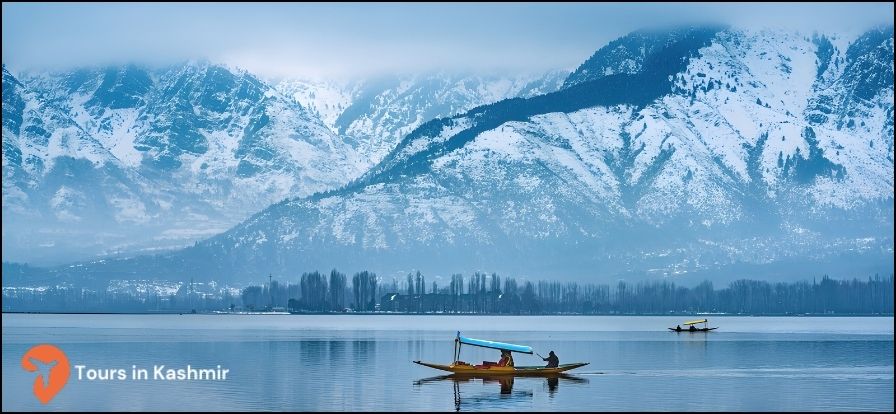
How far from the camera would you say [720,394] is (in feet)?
473

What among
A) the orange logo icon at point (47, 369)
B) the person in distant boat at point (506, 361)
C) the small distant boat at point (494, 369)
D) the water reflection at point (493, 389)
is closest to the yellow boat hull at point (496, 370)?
the small distant boat at point (494, 369)

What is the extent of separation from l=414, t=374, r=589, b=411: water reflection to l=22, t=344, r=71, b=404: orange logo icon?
33.5m

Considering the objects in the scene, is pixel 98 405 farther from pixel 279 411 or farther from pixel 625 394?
pixel 625 394

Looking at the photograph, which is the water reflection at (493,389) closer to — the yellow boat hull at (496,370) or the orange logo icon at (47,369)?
the yellow boat hull at (496,370)

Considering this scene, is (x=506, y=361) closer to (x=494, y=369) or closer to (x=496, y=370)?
(x=496, y=370)

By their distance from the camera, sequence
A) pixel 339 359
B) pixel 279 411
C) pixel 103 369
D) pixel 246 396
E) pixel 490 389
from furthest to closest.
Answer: pixel 339 359 < pixel 103 369 < pixel 490 389 < pixel 246 396 < pixel 279 411

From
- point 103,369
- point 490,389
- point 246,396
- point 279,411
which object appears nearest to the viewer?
point 279,411

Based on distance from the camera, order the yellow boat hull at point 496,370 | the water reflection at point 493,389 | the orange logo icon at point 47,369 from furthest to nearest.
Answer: the yellow boat hull at point 496,370 → the orange logo icon at point 47,369 → the water reflection at point 493,389

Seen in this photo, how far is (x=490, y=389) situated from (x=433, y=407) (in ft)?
65.4

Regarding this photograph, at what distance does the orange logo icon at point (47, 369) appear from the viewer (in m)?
A: 140

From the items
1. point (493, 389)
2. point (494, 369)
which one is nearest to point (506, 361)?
point (494, 369)

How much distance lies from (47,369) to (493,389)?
45268 millimetres

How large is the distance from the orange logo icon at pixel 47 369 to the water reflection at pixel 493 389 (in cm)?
3350

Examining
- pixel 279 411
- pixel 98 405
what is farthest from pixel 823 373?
pixel 98 405
